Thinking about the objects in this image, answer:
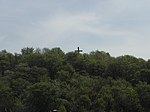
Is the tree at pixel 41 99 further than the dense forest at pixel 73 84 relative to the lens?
Yes

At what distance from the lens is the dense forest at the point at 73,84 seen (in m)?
51.0

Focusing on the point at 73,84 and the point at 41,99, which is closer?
the point at 41,99

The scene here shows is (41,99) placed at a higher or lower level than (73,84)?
lower

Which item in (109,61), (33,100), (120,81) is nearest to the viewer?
(33,100)

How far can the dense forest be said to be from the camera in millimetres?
50969

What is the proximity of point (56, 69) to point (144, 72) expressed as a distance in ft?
63.9

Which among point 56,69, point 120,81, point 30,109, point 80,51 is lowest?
point 30,109

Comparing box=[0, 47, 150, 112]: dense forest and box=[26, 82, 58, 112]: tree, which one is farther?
box=[26, 82, 58, 112]: tree

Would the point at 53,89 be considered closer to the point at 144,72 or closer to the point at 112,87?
the point at 112,87

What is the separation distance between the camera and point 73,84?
195ft

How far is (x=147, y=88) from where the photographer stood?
53.0 m

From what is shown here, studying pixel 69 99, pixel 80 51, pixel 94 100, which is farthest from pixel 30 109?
pixel 80 51

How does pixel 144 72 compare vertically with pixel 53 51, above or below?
below

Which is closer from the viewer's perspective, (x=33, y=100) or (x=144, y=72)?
(x=33, y=100)
